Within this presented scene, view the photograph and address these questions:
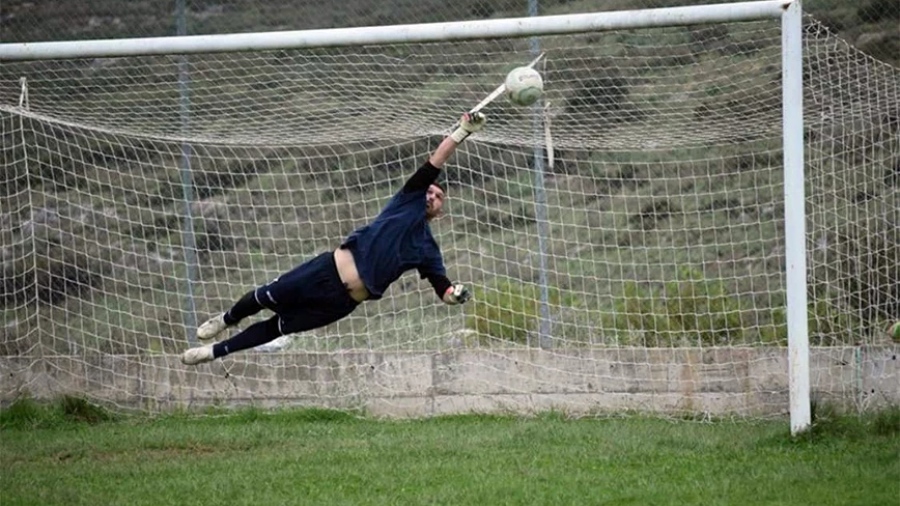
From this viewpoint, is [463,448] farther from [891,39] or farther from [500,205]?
[891,39]

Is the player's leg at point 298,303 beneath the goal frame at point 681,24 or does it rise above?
beneath

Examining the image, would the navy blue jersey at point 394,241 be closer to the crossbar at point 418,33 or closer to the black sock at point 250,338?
the black sock at point 250,338

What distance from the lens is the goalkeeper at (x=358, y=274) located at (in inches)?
401

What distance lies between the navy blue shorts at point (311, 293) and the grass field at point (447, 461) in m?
1.15

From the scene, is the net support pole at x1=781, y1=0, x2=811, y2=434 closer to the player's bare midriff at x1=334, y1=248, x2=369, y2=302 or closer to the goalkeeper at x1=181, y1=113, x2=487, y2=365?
the goalkeeper at x1=181, y1=113, x2=487, y2=365

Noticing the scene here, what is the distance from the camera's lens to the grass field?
30.2ft

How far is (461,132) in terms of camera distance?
31.9ft

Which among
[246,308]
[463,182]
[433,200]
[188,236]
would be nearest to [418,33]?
[433,200]

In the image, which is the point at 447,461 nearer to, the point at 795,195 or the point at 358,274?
the point at 358,274

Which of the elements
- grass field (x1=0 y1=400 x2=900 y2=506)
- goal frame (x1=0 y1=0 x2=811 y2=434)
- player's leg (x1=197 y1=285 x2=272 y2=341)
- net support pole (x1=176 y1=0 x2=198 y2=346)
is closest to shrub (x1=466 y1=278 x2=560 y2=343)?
grass field (x1=0 y1=400 x2=900 y2=506)

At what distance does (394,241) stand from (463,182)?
11.8ft

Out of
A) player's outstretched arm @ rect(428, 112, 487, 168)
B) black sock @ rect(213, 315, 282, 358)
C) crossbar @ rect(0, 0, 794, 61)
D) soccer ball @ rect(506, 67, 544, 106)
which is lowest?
black sock @ rect(213, 315, 282, 358)

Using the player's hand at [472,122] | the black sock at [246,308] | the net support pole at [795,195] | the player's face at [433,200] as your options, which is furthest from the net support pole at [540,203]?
the black sock at [246,308]

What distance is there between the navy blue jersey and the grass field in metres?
1.41
